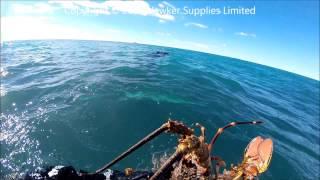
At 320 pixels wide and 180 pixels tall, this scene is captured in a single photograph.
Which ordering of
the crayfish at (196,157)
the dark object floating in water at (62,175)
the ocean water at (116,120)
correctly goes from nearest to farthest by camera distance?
the crayfish at (196,157), the dark object floating in water at (62,175), the ocean water at (116,120)

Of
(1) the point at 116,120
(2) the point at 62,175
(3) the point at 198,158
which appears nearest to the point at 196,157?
(3) the point at 198,158

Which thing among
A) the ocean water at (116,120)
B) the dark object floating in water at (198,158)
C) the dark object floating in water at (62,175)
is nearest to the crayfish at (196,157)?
the dark object floating in water at (198,158)

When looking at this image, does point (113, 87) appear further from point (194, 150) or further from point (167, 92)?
point (194, 150)

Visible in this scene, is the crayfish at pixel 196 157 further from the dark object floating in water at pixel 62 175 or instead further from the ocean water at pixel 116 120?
the ocean water at pixel 116 120

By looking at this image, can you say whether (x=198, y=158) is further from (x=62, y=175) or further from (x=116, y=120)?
(x=116, y=120)

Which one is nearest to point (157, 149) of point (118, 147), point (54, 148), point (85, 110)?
point (118, 147)

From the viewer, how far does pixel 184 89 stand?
25.5 m

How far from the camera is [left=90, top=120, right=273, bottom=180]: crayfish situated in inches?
101

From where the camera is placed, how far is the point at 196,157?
9.29ft

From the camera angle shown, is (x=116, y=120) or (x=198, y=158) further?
(x=116, y=120)

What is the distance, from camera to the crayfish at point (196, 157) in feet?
8.43

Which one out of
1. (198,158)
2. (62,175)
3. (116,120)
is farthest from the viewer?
(116,120)

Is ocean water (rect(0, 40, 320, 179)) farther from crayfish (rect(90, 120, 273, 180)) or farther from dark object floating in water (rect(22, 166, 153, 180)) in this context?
crayfish (rect(90, 120, 273, 180))

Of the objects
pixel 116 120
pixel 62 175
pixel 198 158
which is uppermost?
pixel 198 158
